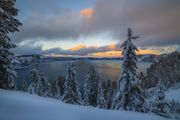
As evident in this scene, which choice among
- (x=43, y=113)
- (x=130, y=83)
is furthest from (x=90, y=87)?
(x=43, y=113)

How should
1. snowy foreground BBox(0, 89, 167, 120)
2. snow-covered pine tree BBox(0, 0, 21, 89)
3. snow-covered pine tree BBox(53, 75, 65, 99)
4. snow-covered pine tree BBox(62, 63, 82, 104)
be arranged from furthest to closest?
snow-covered pine tree BBox(53, 75, 65, 99)
snow-covered pine tree BBox(62, 63, 82, 104)
snow-covered pine tree BBox(0, 0, 21, 89)
snowy foreground BBox(0, 89, 167, 120)

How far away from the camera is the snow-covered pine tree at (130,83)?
1872cm

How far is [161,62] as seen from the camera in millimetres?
111125

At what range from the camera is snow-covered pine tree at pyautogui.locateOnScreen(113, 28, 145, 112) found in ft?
61.4

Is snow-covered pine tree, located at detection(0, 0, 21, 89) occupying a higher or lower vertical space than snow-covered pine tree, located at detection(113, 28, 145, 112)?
higher

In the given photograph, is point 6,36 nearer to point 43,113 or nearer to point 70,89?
point 43,113

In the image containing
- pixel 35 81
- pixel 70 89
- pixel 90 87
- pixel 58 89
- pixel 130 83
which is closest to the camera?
pixel 130 83

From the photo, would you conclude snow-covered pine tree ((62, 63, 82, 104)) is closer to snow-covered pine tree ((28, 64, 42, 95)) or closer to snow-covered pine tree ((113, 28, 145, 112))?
snow-covered pine tree ((28, 64, 42, 95))

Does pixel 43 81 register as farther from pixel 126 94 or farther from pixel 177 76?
pixel 177 76

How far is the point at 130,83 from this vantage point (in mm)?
18828

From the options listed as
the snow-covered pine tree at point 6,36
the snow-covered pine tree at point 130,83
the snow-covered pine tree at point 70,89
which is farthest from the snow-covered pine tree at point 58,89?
the snow-covered pine tree at point 6,36

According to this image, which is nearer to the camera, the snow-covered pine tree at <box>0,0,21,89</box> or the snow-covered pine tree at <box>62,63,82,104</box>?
the snow-covered pine tree at <box>0,0,21,89</box>

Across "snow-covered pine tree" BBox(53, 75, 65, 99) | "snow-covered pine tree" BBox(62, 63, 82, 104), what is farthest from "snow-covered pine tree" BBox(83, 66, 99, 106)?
"snow-covered pine tree" BBox(53, 75, 65, 99)

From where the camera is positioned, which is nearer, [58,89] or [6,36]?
[6,36]
